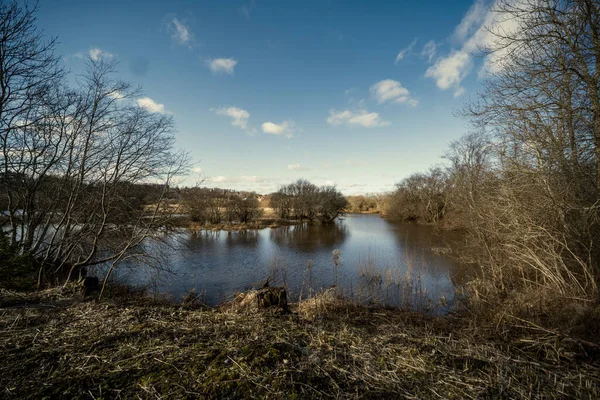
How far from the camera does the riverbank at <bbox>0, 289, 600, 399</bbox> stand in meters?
2.04

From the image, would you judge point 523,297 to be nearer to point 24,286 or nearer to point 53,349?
point 53,349

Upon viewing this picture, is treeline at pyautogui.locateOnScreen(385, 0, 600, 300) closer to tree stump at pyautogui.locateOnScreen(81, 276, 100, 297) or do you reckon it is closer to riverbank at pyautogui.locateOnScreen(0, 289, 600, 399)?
riverbank at pyautogui.locateOnScreen(0, 289, 600, 399)

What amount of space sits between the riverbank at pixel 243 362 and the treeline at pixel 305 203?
42368mm

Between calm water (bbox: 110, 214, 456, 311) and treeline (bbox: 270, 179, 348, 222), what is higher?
treeline (bbox: 270, 179, 348, 222)

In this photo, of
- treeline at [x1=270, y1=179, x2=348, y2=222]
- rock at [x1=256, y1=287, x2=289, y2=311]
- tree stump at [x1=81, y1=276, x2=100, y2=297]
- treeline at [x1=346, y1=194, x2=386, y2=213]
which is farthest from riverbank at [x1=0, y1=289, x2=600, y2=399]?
treeline at [x1=346, y1=194, x2=386, y2=213]

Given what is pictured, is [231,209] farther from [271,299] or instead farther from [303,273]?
[271,299]

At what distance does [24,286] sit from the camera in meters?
5.24

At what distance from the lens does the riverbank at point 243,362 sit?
204cm

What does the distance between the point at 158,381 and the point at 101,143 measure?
813 cm

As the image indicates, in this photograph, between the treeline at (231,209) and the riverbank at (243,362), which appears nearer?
the riverbank at (243,362)

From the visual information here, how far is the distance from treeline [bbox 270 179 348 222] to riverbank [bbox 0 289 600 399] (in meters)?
42.4

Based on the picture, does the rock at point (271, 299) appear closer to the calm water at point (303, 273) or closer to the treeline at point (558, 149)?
the calm water at point (303, 273)

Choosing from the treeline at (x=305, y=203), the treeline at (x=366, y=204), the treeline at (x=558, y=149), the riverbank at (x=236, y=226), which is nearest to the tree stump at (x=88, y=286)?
the treeline at (x=558, y=149)

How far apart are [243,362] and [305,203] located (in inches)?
1720
